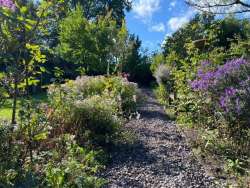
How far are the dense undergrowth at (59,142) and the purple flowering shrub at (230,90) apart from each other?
1829mm

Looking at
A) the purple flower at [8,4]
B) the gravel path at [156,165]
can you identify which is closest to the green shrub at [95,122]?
the gravel path at [156,165]

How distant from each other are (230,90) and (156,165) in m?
2.22

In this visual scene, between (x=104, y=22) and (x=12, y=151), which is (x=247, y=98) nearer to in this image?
(x=12, y=151)

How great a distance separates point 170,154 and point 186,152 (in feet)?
0.98

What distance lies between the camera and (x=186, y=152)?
21.1 ft

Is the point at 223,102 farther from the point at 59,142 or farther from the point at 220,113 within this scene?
the point at 59,142

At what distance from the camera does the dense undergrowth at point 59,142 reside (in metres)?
4.32

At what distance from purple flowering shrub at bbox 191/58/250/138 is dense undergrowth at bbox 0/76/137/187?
6.00 ft

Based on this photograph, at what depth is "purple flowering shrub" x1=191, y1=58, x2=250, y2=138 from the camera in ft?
22.7

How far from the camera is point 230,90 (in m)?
7.09

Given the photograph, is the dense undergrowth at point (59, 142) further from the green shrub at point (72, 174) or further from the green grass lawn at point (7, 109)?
the green grass lawn at point (7, 109)

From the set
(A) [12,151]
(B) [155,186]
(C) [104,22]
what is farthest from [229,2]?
(C) [104,22]

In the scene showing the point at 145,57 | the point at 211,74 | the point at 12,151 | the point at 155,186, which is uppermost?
the point at 145,57

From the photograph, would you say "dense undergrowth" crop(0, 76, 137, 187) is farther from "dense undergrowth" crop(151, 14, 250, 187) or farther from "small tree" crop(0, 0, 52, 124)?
"dense undergrowth" crop(151, 14, 250, 187)
